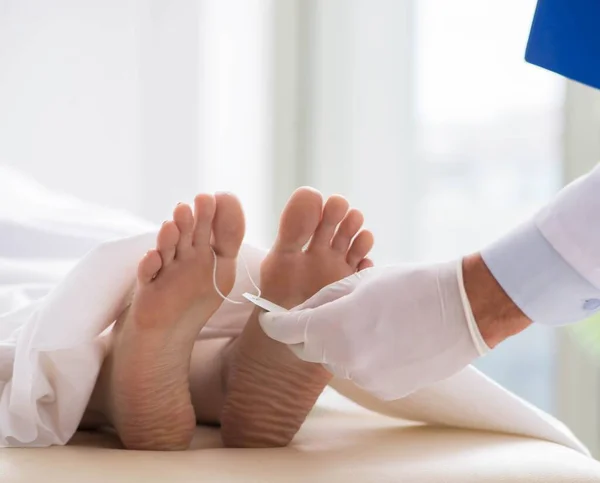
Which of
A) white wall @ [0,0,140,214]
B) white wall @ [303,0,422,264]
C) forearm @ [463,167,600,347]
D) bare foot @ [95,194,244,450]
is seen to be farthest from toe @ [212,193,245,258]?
white wall @ [303,0,422,264]

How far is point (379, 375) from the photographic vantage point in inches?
27.3

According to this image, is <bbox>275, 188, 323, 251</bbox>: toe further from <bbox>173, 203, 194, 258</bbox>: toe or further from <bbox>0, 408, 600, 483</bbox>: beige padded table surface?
<bbox>0, 408, 600, 483</bbox>: beige padded table surface

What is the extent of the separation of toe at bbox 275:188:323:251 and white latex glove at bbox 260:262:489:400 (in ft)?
0.44

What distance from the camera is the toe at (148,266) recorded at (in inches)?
30.2

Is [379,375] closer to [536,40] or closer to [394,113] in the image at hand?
[536,40]

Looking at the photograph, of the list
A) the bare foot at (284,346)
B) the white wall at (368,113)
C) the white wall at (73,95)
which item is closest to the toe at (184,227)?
the bare foot at (284,346)

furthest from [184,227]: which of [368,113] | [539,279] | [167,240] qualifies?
[368,113]

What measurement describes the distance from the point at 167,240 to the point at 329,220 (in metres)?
0.18

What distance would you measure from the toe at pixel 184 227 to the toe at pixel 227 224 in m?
0.03

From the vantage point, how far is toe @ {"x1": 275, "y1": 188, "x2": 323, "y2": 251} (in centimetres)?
83

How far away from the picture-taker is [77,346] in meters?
0.80

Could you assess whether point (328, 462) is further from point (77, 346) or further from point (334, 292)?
point (77, 346)

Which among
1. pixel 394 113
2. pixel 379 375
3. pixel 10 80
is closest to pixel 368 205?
pixel 394 113

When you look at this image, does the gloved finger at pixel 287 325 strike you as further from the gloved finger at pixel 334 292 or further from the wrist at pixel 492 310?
the wrist at pixel 492 310
